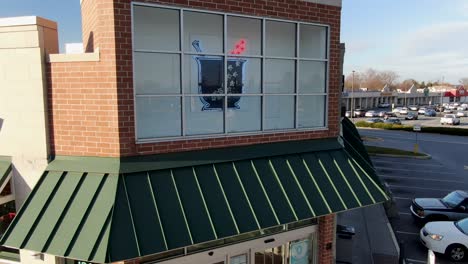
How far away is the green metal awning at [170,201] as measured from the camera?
537 centimetres

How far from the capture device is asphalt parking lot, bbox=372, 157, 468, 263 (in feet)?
40.7

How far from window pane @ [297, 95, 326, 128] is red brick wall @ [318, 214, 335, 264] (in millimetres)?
2114

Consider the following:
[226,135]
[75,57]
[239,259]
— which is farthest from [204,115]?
[239,259]

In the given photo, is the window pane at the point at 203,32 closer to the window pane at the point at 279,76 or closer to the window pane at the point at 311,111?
the window pane at the point at 279,76

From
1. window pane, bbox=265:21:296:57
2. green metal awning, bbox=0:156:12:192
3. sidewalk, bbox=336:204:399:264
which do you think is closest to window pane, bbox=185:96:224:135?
window pane, bbox=265:21:296:57

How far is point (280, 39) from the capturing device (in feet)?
24.8

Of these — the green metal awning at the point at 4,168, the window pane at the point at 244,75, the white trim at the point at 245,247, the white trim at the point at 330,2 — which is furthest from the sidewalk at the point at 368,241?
the green metal awning at the point at 4,168

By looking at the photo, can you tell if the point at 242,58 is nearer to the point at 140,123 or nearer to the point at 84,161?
the point at 140,123

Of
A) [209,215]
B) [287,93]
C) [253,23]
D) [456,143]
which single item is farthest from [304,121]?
[456,143]

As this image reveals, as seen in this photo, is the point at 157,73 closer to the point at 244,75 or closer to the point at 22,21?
the point at 244,75

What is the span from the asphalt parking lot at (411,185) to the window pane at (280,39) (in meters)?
7.72

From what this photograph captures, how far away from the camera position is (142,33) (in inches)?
243

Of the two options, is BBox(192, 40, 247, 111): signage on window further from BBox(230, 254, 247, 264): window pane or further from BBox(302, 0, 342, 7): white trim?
BBox(230, 254, 247, 264): window pane

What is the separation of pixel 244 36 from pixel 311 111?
91.9 inches
